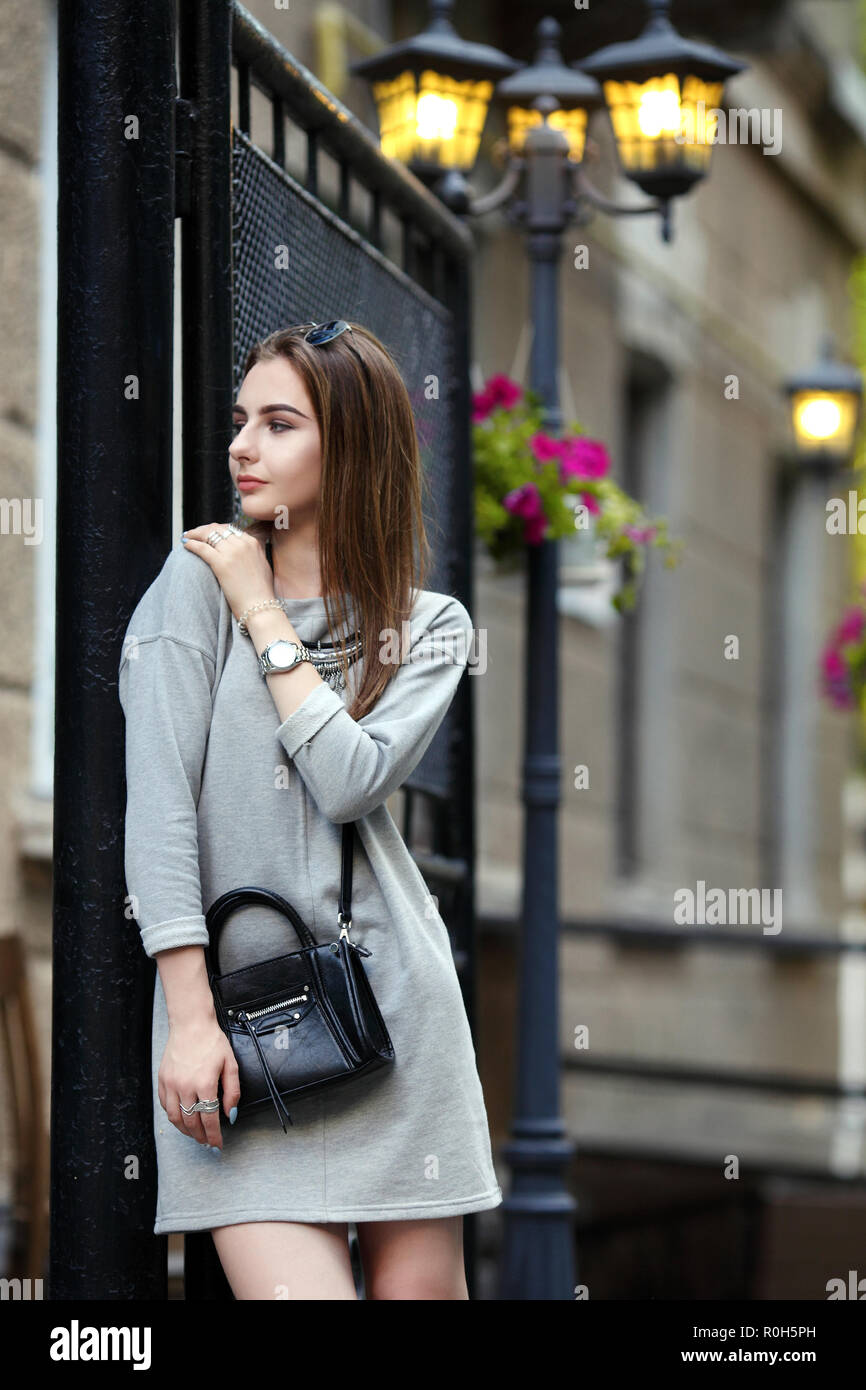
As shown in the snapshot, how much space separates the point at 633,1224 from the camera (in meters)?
→ 9.47

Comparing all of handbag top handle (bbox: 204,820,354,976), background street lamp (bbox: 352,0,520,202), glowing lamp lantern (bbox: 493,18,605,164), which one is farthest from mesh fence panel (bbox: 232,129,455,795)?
glowing lamp lantern (bbox: 493,18,605,164)

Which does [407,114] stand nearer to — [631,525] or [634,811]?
[631,525]

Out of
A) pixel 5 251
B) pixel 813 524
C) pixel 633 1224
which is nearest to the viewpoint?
pixel 5 251

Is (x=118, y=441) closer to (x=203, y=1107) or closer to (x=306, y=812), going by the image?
(x=306, y=812)

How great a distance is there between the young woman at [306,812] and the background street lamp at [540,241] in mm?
3041

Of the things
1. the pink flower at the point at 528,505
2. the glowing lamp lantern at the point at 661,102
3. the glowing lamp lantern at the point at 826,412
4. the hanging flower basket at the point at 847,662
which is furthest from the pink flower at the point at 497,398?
the glowing lamp lantern at the point at 826,412

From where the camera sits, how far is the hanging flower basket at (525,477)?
18.0 ft

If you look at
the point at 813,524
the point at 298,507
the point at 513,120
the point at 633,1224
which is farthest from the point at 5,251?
the point at 813,524

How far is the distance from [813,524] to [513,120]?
29.1 feet

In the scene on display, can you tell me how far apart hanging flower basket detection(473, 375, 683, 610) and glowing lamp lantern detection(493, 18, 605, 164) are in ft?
2.72

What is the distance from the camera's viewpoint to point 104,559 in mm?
2768

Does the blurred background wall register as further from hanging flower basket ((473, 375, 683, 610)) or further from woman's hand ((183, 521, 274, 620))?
woman's hand ((183, 521, 274, 620))

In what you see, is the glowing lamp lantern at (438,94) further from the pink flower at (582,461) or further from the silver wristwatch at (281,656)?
the silver wristwatch at (281,656)

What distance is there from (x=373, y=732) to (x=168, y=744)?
0.89ft
